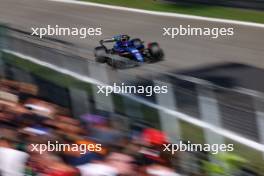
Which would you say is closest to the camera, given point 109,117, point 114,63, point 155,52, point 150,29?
point 109,117

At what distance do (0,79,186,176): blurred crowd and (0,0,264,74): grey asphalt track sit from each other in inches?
165

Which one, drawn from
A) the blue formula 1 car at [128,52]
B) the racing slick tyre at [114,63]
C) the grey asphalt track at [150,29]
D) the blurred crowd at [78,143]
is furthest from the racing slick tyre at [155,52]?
the blurred crowd at [78,143]

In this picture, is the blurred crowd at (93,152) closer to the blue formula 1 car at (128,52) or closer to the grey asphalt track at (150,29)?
the grey asphalt track at (150,29)

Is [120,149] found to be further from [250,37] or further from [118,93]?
[250,37]

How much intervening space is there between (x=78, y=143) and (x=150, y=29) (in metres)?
11.3

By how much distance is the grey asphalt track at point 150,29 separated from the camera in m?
14.3

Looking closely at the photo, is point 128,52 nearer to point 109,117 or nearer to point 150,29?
point 150,29

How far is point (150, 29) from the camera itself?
17.8 meters

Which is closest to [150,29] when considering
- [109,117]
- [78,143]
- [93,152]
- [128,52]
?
[128,52]

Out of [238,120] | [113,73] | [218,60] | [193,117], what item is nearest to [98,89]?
[113,73]

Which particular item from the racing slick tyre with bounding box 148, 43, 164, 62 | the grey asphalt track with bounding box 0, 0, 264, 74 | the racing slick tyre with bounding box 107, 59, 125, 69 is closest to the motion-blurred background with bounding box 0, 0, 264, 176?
the grey asphalt track with bounding box 0, 0, 264, 74

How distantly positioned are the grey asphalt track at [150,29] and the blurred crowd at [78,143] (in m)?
4.20

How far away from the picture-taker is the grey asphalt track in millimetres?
14328

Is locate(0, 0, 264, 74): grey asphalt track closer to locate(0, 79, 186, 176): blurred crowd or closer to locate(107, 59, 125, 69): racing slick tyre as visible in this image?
locate(107, 59, 125, 69): racing slick tyre
